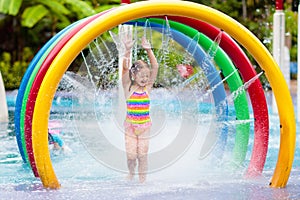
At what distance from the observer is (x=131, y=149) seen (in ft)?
18.7

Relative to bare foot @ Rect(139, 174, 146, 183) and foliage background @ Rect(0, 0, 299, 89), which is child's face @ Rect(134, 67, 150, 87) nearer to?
bare foot @ Rect(139, 174, 146, 183)

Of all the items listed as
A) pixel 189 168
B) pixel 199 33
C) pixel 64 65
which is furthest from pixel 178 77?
pixel 64 65

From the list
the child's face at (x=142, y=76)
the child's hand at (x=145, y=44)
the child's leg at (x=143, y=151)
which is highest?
the child's hand at (x=145, y=44)

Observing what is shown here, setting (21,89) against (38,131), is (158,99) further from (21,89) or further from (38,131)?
(38,131)

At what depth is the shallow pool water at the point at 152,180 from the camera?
198 inches

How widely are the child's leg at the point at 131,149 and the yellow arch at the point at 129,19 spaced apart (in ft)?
2.38

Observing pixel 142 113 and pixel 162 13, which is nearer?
pixel 162 13

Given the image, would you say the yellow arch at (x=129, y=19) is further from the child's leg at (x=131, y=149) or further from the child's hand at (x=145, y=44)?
the child's leg at (x=131, y=149)

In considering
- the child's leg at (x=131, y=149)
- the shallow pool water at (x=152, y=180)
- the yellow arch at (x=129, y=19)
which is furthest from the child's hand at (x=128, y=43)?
the shallow pool water at (x=152, y=180)

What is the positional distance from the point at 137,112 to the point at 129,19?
91 cm

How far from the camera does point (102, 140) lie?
6641 mm

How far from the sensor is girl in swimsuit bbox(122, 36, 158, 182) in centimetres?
568

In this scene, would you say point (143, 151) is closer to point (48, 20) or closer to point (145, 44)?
point (145, 44)

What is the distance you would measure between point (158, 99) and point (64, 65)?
264 centimetres
